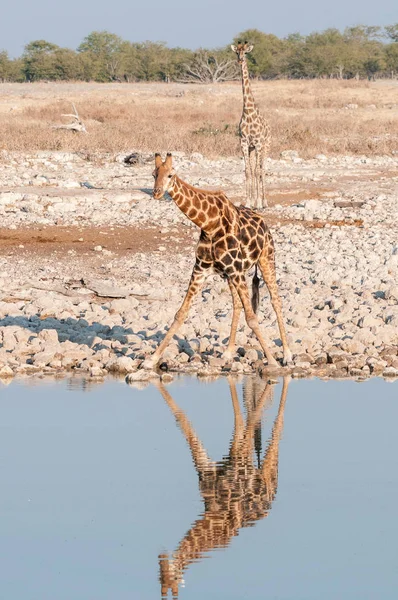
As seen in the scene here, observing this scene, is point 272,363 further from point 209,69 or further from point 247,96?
point 209,69

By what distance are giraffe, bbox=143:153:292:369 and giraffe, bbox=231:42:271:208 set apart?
8.93 m

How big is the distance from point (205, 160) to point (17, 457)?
1715 cm

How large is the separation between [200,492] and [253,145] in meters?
13.2

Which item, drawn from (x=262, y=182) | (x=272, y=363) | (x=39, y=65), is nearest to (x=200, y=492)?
(x=272, y=363)

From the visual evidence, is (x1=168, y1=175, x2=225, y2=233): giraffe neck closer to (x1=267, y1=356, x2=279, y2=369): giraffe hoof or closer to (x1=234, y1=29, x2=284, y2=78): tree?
(x1=267, y1=356, x2=279, y2=369): giraffe hoof

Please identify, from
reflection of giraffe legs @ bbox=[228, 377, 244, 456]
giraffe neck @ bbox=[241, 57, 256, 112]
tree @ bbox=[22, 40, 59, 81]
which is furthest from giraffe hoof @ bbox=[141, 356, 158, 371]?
tree @ bbox=[22, 40, 59, 81]

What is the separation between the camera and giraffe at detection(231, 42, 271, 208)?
62.1 feet

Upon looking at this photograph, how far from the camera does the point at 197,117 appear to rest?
3225 centimetres

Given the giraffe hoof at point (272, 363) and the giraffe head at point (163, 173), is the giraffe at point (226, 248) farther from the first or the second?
the giraffe head at point (163, 173)

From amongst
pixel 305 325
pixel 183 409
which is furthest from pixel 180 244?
pixel 183 409

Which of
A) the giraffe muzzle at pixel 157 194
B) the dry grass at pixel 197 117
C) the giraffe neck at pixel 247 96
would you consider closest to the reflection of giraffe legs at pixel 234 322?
the giraffe muzzle at pixel 157 194

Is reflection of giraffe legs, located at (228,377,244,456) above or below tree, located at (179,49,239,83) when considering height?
below

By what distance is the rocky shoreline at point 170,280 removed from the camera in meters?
10.2

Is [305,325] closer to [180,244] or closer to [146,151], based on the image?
[180,244]
